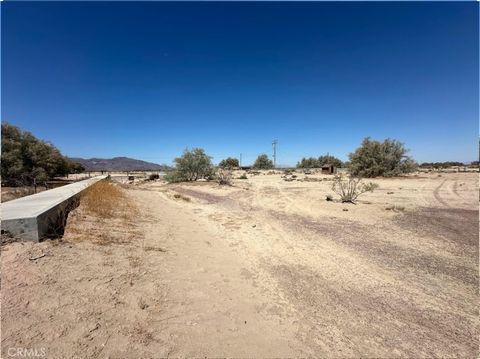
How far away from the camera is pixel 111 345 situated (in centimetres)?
242

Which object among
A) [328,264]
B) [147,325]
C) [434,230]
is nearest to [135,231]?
[147,325]

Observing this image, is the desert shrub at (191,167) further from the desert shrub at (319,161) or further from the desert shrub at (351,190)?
the desert shrub at (319,161)

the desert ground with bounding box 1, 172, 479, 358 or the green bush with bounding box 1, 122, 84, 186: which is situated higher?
the green bush with bounding box 1, 122, 84, 186

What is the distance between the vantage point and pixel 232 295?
12.3 ft

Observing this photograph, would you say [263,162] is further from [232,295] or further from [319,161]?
[232,295]

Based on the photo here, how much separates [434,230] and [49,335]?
9.49 meters

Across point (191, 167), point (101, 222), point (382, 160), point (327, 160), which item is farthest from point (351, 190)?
point (327, 160)

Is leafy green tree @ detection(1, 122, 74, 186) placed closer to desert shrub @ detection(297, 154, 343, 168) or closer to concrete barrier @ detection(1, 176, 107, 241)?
concrete barrier @ detection(1, 176, 107, 241)

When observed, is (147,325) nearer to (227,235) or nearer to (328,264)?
(328,264)

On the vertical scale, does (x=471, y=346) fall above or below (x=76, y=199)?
below

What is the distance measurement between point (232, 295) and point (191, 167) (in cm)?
2595

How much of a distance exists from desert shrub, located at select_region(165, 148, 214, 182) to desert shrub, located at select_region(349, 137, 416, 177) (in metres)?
19.9

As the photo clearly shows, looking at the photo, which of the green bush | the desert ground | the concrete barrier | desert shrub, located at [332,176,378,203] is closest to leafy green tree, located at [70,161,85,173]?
the green bush

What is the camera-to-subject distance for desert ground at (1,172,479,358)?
261 cm
